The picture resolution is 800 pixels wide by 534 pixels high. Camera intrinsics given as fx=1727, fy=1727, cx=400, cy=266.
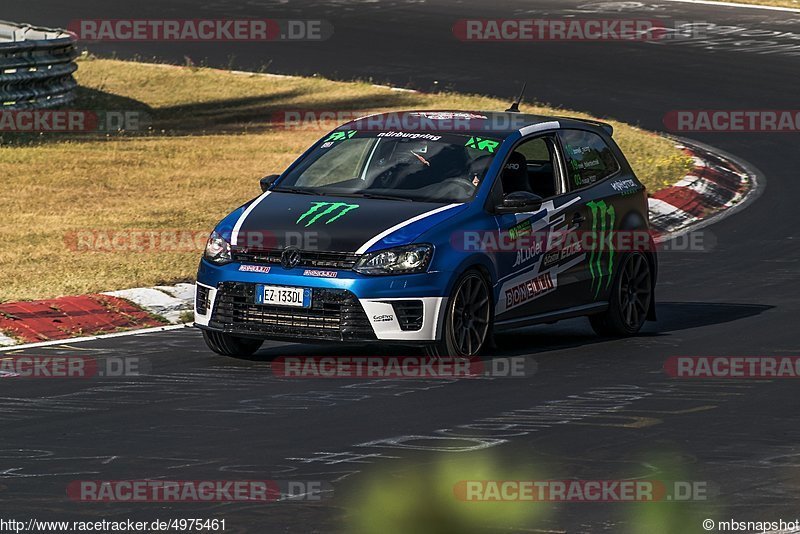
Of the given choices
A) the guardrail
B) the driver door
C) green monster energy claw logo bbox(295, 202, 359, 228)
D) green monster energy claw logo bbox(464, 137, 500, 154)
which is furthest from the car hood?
the guardrail

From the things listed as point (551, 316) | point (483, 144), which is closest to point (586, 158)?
point (483, 144)

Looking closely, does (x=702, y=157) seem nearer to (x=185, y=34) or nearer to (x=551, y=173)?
(x=551, y=173)

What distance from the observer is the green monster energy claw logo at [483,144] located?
39.8 ft

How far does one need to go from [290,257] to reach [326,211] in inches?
19.7

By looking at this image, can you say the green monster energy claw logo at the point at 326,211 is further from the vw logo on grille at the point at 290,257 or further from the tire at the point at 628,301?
the tire at the point at 628,301

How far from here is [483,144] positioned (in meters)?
12.2

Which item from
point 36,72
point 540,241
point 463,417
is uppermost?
point 36,72

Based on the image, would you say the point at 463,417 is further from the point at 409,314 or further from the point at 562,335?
the point at 562,335

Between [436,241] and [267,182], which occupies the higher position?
[267,182]

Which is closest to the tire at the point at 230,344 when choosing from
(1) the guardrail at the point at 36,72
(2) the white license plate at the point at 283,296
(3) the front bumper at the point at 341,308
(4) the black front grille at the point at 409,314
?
(3) the front bumper at the point at 341,308

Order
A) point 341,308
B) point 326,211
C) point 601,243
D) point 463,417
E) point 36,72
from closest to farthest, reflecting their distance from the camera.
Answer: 1. point 463,417
2. point 341,308
3. point 326,211
4. point 601,243
5. point 36,72

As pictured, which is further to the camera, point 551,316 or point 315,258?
point 551,316

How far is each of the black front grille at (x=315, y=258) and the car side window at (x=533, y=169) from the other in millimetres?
Answer: 1708

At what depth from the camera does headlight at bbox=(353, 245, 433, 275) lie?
35.9ft
